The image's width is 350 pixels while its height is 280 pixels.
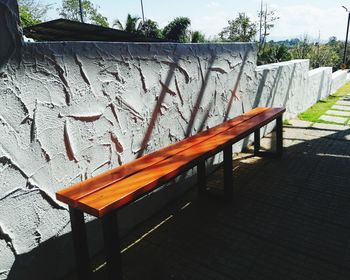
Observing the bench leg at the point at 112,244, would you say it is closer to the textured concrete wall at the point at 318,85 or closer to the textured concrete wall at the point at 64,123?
the textured concrete wall at the point at 64,123

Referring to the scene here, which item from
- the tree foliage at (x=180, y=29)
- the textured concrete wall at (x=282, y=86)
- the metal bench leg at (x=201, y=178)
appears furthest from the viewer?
the tree foliage at (x=180, y=29)

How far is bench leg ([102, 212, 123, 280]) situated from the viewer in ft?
6.82

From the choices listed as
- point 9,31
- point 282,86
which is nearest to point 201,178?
point 9,31

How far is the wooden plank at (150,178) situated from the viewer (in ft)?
6.52

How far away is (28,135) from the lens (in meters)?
2.12

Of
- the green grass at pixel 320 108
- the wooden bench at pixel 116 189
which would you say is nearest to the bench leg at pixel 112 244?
the wooden bench at pixel 116 189

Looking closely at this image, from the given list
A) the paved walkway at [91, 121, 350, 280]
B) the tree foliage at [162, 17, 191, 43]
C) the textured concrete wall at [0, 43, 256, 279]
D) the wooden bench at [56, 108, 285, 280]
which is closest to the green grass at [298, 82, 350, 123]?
the paved walkway at [91, 121, 350, 280]

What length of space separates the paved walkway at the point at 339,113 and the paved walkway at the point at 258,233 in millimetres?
3201

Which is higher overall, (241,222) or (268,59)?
(268,59)

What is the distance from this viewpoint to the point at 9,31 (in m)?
1.95

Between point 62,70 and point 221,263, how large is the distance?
6.31 feet

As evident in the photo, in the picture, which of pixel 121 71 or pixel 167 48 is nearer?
pixel 121 71

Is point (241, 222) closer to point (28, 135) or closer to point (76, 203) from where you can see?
point (76, 203)

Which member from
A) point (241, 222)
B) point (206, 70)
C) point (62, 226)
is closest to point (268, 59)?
point (206, 70)
